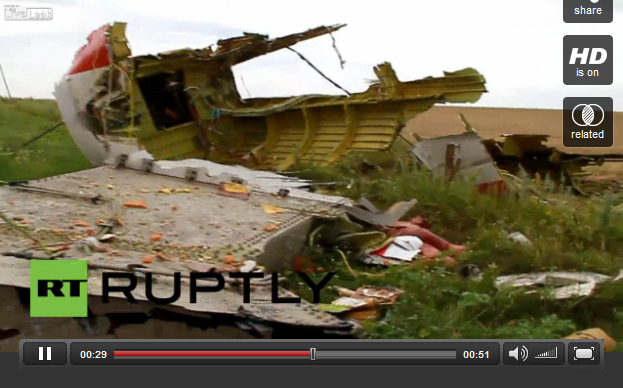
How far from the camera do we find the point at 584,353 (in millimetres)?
1916

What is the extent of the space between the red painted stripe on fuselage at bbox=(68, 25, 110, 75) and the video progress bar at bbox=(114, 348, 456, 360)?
148cm

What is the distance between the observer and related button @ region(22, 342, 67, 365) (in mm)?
1882

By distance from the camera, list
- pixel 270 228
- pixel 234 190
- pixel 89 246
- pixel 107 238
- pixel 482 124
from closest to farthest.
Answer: pixel 89 246 < pixel 107 238 < pixel 270 228 < pixel 234 190 < pixel 482 124

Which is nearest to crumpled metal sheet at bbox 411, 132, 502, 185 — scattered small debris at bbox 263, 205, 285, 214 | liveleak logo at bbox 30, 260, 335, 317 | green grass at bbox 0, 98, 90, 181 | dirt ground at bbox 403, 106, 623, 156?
dirt ground at bbox 403, 106, 623, 156

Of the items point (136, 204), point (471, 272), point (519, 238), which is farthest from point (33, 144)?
point (519, 238)

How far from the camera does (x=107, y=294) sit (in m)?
2.10

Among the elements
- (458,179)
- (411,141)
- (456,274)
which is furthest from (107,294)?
(411,141)

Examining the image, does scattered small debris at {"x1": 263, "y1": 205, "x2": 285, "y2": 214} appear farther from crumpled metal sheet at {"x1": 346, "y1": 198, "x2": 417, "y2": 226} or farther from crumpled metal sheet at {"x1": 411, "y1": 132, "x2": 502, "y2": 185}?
crumpled metal sheet at {"x1": 411, "y1": 132, "x2": 502, "y2": 185}

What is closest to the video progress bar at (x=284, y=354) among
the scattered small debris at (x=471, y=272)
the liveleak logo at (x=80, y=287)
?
the liveleak logo at (x=80, y=287)

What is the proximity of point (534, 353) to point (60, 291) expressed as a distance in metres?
1.32

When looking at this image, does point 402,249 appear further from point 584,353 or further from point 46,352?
point 46,352

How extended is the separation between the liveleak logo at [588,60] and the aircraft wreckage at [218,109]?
871 mm

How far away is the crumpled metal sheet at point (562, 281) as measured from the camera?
243cm

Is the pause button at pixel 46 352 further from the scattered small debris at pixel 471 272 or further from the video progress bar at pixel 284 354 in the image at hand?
the scattered small debris at pixel 471 272
